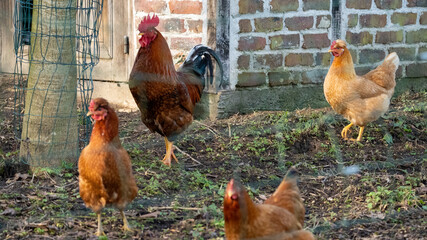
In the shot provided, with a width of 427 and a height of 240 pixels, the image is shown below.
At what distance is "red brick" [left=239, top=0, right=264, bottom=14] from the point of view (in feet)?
16.8

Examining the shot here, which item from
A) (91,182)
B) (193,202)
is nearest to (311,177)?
(193,202)

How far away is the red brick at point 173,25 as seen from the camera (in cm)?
528

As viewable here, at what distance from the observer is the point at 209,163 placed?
4.34 m

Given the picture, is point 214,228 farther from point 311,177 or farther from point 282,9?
point 282,9

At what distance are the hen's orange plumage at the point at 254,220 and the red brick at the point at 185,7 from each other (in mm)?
2915

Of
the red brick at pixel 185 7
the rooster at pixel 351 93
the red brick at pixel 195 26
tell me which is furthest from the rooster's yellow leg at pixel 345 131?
the red brick at pixel 185 7

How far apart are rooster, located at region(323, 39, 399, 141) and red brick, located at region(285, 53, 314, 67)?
1.92ft

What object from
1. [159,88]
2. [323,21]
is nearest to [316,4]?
[323,21]

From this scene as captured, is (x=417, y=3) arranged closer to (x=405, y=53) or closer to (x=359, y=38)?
(x=405, y=53)

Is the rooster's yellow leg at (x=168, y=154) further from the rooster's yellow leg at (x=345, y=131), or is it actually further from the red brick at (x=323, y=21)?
the red brick at (x=323, y=21)

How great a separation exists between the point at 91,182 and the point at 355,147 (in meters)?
2.66

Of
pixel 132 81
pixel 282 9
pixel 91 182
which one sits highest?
pixel 282 9

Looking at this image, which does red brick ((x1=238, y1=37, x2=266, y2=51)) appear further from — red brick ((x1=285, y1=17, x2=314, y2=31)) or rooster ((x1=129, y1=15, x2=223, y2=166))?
rooster ((x1=129, y1=15, x2=223, y2=166))

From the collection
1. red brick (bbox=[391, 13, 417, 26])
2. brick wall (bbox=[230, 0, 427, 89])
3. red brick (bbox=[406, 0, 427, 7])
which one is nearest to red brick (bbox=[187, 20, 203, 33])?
brick wall (bbox=[230, 0, 427, 89])
